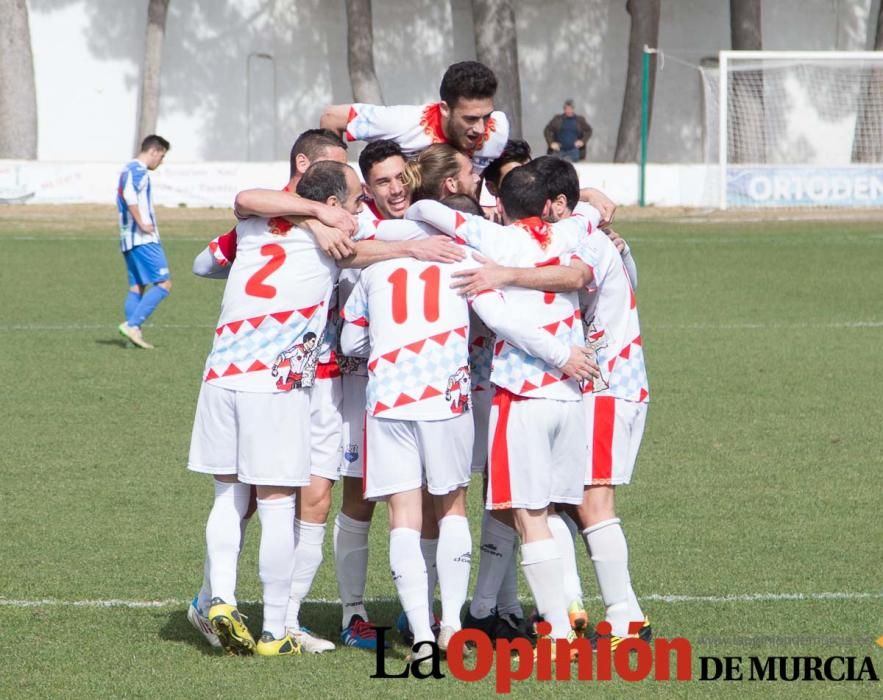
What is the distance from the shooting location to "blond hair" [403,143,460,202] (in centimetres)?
538

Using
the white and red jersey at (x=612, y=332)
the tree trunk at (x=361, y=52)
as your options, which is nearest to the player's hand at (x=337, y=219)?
the white and red jersey at (x=612, y=332)

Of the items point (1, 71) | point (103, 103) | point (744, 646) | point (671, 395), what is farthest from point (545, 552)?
point (103, 103)

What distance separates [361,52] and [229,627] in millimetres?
31579

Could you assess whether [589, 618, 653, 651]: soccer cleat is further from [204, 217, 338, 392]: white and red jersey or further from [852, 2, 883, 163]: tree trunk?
[852, 2, 883, 163]: tree trunk

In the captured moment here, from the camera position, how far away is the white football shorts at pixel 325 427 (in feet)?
17.7

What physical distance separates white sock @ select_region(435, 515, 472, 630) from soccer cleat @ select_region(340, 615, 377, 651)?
0.43 metres

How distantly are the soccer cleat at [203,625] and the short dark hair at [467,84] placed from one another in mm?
2205

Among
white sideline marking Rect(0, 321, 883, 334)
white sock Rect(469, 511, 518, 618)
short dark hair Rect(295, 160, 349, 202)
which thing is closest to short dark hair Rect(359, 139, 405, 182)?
short dark hair Rect(295, 160, 349, 202)

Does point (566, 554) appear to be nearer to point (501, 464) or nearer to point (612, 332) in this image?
point (501, 464)

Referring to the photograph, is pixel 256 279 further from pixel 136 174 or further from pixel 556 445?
pixel 136 174

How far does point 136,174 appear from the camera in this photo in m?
13.2

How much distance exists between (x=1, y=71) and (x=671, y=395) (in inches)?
1000

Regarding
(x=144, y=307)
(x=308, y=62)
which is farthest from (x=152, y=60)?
Answer: (x=144, y=307)

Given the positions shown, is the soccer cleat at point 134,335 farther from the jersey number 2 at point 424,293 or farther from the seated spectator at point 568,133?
the seated spectator at point 568,133
